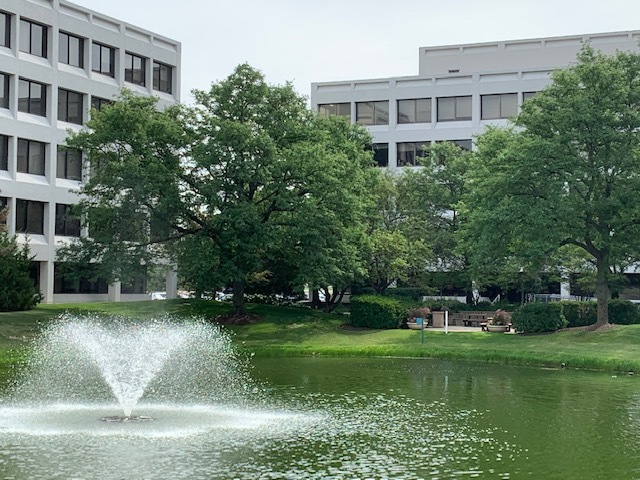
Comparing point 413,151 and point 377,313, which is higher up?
point 413,151

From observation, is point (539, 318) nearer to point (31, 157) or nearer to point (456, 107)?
point (31, 157)

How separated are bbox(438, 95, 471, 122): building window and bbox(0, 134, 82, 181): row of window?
99.6 ft

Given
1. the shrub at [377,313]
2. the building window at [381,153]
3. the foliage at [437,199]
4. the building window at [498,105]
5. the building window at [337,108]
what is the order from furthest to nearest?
the building window at [337,108], the building window at [381,153], the building window at [498,105], the foliage at [437,199], the shrub at [377,313]

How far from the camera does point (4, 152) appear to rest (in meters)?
58.7

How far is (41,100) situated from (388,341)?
95.2ft

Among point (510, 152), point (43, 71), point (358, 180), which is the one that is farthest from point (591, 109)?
point (43, 71)

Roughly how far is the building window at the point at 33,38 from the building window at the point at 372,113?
2859 centimetres

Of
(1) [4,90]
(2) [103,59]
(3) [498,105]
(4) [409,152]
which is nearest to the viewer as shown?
(1) [4,90]

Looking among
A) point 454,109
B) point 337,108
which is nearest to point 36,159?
point 337,108

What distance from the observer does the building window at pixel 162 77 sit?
7106 centimetres

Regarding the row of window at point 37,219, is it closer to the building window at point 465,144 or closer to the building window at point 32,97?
the building window at point 32,97

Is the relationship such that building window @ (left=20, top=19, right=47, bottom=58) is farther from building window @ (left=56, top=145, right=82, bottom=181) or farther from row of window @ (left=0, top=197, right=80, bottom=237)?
row of window @ (left=0, top=197, right=80, bottom=237)

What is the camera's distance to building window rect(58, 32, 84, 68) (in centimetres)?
6275

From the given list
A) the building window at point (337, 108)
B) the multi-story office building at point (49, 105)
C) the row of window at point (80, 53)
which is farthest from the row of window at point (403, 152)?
the multi-story office building at point (49, 105)
